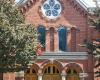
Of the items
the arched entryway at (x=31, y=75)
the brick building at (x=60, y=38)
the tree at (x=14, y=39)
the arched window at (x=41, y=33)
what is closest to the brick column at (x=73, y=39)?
the brick building at (x=60, y=38)

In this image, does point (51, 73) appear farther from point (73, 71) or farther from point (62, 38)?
point (62, 38)

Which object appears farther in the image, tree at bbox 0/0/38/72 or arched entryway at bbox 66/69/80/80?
arched entryway at bbox 66/69/80/80

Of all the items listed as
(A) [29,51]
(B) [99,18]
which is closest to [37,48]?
(A) [29,51]

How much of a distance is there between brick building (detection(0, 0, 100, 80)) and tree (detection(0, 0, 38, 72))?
9.84 metres

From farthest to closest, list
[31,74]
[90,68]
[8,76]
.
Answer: [31,74] < [90,68] < [8,76]

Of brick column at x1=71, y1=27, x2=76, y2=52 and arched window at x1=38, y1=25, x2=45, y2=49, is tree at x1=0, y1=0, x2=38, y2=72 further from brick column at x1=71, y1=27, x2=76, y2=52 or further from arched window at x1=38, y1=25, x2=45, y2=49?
brick column at x1=71, y1=27, x2=76, y2=52

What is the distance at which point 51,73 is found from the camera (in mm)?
40312

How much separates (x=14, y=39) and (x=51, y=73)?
13052 millimetres

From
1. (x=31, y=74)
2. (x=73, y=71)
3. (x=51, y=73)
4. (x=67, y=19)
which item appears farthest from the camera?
(x=67, y=19)

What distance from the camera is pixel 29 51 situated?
29094 mm

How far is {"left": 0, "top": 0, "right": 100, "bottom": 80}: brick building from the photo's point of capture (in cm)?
3962

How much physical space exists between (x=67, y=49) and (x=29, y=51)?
11.6m

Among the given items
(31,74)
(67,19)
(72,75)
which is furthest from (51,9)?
(72,75)

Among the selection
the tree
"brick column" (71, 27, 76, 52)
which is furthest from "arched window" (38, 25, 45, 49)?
the tree
